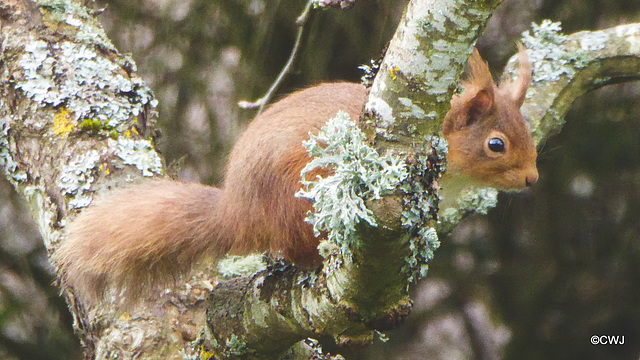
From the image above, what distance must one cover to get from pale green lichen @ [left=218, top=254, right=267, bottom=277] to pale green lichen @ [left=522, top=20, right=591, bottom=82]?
138cm

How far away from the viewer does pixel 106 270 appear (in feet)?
6.86

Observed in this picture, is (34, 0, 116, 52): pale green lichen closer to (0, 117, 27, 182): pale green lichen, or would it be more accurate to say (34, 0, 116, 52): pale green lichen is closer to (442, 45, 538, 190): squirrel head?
(0, 117, 27, 182): pale green lichen

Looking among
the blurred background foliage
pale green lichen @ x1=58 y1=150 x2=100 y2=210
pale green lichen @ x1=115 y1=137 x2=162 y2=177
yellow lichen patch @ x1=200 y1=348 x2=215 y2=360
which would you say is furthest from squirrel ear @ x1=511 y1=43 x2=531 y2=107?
pale green lichen @ x1=58 y1=150 x2=100 y2=210

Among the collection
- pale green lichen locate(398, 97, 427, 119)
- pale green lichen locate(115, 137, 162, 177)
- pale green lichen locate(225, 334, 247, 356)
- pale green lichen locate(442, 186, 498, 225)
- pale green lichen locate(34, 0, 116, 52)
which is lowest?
pale green lichen locate(225, 334, 247, 356)

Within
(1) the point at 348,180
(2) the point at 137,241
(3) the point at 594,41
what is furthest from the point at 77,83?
(3) the point at 594,41

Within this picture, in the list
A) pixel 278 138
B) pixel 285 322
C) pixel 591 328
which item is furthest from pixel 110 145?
pixel 591 328

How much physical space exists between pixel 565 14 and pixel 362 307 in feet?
7.69

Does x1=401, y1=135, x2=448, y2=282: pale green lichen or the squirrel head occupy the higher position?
the squirrel head

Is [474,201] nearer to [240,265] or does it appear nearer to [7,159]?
[240,265]

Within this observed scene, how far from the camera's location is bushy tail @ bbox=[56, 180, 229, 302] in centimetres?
206

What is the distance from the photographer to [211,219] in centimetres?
220

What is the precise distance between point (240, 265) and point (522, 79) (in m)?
1.27

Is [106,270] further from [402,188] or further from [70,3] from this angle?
[402,188]

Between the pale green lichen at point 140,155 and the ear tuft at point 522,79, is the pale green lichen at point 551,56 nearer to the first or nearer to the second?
the ear tuft at point 522,79
